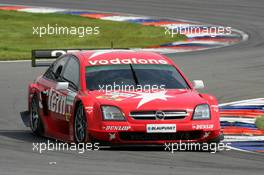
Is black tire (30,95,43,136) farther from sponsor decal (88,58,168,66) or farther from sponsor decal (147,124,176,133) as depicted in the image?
sponsor decal (147,124,176,133)

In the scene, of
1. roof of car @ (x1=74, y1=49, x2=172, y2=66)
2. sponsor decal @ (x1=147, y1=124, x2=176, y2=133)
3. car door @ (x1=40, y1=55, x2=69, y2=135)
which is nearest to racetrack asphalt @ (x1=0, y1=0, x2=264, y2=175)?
sponsor decal @ (x1=147, y1=124, x2=176, y2=133)

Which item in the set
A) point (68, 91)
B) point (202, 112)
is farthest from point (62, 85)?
point (202, 112)

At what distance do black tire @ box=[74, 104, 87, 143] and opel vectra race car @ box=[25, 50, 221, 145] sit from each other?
0.04 ft

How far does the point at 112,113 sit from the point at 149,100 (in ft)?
1.59

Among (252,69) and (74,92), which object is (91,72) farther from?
(252,69)

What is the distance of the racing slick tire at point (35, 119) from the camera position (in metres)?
14.4

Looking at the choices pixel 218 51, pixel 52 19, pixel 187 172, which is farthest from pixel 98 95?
pixel 52 19

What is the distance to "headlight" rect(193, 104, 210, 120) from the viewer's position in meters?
12.6

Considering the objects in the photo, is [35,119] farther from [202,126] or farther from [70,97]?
[202,126]

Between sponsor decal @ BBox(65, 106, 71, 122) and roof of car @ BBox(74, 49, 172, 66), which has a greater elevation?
roof of car @ BBox(74, 49, 172, 66)

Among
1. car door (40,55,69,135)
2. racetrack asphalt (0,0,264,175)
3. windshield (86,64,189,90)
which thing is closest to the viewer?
racetrack asphalt (0,0,264,175)

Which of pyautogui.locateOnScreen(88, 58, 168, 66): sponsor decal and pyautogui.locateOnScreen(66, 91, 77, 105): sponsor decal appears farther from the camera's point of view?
pyautogui.locateOnScreen(88, 58, 168, 66): sponsor decal

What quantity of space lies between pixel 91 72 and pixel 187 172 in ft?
11.0

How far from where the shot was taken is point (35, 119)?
14688 millimetres
